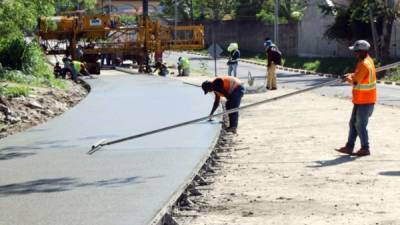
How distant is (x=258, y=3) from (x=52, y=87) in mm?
55991

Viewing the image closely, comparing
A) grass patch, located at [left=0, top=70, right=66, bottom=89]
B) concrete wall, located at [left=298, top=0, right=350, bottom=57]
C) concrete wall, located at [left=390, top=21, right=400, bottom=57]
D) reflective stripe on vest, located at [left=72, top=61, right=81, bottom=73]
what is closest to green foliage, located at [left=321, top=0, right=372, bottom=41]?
concrete wall, located at [left=390, top=21, right=400, bottom=57]

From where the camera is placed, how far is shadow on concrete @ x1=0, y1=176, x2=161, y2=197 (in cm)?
Result: 1166

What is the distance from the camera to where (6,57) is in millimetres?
34750

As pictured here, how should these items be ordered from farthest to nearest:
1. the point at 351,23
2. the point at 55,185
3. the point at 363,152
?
the point at 351,23, the point at 363,152, the point at 55,185

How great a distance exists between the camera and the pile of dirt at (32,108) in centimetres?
2152

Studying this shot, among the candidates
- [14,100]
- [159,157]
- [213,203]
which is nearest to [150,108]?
[14,100]

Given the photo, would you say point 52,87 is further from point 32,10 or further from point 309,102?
point 309,102

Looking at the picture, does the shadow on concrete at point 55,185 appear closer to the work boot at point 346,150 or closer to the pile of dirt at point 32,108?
the work boot at point 346,150

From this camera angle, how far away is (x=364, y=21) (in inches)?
1881

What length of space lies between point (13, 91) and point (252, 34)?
171 feet

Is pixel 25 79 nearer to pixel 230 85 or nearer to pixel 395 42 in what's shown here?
pixel 230 85

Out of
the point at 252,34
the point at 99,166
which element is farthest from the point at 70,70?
the point at 252,34

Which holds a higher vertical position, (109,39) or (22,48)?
(22,48)

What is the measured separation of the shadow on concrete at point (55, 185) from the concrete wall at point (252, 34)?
54.5 meters
